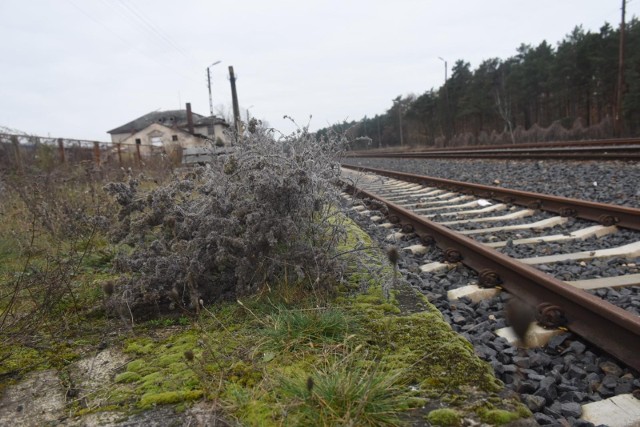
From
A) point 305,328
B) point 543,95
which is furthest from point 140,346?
point 543,95

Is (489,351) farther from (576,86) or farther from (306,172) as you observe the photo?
(576,86)

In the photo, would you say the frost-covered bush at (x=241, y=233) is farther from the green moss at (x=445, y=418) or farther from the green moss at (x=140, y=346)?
the green moss at (x=445, y=418)

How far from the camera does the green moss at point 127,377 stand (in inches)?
75.9

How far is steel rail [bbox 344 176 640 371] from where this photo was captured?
2.10 meters

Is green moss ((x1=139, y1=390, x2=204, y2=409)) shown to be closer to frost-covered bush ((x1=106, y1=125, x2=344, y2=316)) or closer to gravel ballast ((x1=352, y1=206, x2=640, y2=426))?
frost-covered bush ((x1=106, y1=125, x2=344, y2=316))

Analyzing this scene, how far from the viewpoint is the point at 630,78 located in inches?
1334

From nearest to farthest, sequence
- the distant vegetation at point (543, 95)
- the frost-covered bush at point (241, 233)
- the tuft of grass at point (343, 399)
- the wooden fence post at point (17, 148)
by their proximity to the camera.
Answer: the tuft of grass at point (343, 399), the frost-covered bush at point (241, 233), the wooden fence post at point (17, 148), the distant vegetation at point (543, 95)

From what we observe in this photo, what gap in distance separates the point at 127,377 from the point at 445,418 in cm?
137

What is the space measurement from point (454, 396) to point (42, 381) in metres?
1.80

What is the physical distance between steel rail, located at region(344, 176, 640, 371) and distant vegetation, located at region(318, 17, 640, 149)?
2866 centimetres

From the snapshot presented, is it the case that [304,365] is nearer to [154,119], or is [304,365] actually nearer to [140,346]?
[140,346]

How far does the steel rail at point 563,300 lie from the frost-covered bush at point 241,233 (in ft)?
2.32

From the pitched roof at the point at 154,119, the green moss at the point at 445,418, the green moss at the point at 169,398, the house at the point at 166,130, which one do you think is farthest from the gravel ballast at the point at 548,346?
the pitched roof at the point at 154,119

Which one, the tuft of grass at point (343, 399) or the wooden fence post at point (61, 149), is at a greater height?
the wooden fence post at point (61, 149)
